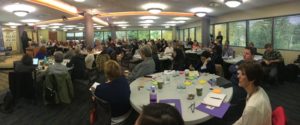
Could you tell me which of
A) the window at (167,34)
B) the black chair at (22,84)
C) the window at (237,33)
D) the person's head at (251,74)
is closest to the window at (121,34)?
the window at (167,34)

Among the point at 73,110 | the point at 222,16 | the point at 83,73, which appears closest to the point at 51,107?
the point at 73,110

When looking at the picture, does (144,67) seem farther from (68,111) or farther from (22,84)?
(22,84)

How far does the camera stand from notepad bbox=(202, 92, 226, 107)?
221cm

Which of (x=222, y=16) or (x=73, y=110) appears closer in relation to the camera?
(x=73, y=110)

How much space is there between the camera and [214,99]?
7.64ft

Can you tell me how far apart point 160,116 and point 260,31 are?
31.4 feet

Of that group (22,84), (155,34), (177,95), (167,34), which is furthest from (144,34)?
(177,95)

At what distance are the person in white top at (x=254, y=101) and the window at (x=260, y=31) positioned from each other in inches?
306

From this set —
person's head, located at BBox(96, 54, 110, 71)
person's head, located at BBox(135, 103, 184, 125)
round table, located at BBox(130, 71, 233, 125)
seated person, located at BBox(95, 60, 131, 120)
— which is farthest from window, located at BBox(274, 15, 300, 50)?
person's head, located at BBox(135, 103, 184, 125)

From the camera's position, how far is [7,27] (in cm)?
1936

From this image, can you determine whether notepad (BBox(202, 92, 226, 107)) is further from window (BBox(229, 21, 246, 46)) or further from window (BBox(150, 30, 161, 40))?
window (BBox(150, 30, 161, 40))

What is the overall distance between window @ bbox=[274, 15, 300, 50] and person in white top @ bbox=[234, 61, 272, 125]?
271 inches

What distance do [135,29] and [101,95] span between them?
21802 mm

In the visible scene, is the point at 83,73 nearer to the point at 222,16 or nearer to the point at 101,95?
the point at 101,95
